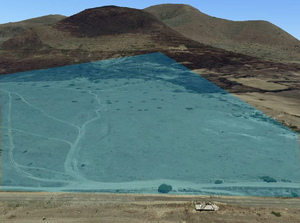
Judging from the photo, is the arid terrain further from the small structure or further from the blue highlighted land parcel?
the blue highlighted land parcel

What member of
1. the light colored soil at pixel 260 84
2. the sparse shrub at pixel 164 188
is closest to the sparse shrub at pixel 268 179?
the sparse shrub at pixel 164 188

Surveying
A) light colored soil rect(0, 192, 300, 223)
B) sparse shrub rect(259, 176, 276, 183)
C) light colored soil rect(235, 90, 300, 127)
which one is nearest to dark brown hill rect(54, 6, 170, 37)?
light colored soil rect(235, 90, 300, 127)

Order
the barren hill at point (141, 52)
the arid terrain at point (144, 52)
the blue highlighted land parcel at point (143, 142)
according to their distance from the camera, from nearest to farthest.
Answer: the arid terrain at point (144, 52) < the blue highlighted land parcel at point (143, 142) < the barren hill at point (141, 52)

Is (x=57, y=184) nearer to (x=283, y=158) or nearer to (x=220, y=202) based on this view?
(x=220, y=202)

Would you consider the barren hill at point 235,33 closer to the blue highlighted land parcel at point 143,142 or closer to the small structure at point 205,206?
the blue highlighted land parcel at point 143,142

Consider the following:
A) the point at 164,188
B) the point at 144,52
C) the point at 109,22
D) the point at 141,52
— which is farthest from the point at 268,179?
the point at 109,22

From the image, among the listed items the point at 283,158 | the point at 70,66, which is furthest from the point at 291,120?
the point at 70,66
